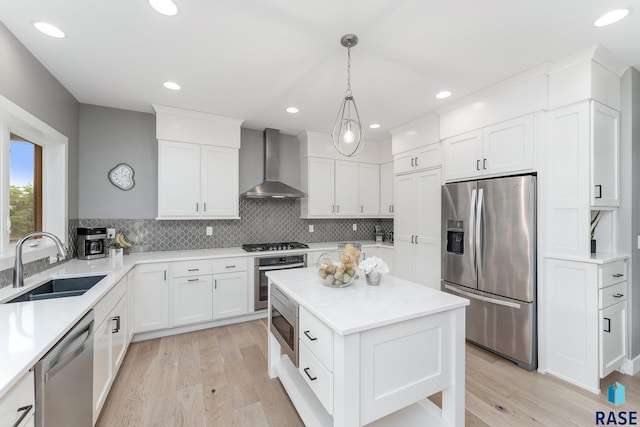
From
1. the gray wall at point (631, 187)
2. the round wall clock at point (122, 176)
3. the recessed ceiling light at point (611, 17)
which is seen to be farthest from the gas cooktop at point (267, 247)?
the recessed ceiling light at point (611, 17)

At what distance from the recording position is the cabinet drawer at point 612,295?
7.14 ft

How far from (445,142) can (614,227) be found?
169 centimetres

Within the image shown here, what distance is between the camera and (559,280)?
236 cm

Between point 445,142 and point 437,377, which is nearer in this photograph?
point 437,377

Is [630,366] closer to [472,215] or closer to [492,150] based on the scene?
[472,215]

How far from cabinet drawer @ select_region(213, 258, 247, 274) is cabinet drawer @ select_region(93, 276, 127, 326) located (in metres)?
0.96

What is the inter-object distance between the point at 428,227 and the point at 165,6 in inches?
129

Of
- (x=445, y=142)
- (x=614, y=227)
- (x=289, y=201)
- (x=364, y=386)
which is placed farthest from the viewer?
(x=289, y=201)

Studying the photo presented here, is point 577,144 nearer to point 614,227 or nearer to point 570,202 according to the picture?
point 570,202

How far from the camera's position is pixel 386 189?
4.75 meters

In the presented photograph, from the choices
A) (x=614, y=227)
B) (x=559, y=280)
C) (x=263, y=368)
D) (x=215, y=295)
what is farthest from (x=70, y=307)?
(x=614, y=227)

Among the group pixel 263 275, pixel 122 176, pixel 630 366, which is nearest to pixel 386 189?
pixel 263 275

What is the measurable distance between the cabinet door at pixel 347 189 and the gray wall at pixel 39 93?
3263mm

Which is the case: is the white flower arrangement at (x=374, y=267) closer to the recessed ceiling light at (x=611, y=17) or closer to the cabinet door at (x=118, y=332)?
the cabinet door at (x=118, y=332)
